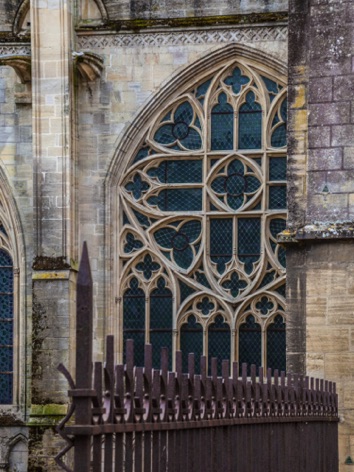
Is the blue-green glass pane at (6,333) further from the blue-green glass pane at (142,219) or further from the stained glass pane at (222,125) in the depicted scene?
the stained glass pane at (222,125)

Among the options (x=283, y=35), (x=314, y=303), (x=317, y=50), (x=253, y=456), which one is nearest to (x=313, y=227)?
(x=314, y=303)

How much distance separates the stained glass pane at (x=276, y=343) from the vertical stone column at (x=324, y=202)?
24.4ft

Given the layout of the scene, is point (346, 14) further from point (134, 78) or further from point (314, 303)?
point (134, 78)

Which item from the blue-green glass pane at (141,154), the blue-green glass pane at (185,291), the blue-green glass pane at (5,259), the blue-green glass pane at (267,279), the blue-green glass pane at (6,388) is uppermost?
the blue-green glass pane at (141,154)

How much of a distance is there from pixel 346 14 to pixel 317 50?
414 millimetres

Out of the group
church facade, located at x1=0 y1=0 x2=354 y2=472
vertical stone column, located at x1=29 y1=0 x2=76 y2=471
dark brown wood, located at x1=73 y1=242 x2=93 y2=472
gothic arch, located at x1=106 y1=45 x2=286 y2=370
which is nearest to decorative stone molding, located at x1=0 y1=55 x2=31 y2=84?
church facade, located at x1=0 y1=0 x2=354 y2=472

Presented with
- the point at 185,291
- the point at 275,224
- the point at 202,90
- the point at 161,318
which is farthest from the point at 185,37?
the point at 161,318

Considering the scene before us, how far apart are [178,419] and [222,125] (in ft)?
48.9

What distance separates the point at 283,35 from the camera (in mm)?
20875

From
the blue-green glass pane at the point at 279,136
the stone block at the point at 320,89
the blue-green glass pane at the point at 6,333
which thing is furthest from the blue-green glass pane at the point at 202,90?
the stone block at the point at 320,89

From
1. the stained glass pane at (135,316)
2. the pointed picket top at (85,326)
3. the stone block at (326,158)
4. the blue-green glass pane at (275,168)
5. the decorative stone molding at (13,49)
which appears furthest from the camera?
the decorative stone molding at (13,49)

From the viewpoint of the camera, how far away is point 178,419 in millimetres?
6836

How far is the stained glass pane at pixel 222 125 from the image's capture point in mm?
21484

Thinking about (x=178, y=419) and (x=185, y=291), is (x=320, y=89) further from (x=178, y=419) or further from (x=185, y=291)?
(x=185, y=291)
